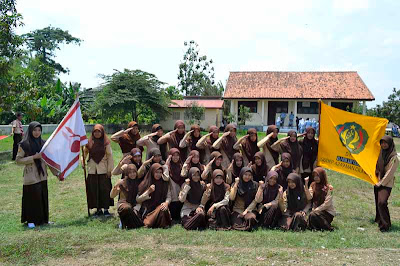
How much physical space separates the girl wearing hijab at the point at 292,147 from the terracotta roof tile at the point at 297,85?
733 inches

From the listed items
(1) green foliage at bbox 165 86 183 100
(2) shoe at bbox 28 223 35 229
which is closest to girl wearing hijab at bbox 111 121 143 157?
(2) shoe at bbox 28 223 35 229

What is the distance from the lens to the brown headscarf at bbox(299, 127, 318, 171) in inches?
266

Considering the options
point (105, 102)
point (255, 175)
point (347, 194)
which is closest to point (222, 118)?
point (105, 102)

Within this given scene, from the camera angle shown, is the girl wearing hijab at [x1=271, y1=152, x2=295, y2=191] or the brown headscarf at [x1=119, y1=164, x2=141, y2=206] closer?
the brown headscarf at [x1=119, y1=164, x2=141, y2=206]

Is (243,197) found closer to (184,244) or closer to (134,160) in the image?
(184,244)

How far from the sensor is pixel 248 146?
6715mm

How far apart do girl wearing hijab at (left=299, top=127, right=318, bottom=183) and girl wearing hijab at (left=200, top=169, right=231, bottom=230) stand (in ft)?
6.20

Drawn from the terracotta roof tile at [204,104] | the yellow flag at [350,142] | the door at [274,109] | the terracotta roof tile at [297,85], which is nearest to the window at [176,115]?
the terracotta roof tile at [204,104]

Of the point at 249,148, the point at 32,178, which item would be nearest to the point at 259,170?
the point at 249,148

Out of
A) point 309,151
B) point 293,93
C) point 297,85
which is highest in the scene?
point 297,85

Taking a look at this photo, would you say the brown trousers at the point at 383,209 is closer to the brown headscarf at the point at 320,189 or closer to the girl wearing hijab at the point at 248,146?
the brown headscarf at the point at 320,189

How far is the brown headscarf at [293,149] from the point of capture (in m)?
6.56

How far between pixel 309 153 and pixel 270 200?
5.61 feet

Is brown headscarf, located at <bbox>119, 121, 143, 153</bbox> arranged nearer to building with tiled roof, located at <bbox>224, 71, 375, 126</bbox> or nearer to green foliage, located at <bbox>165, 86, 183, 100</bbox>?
building with tiled roof, located at <bbox>224, 71, 375, 126</bbox>
